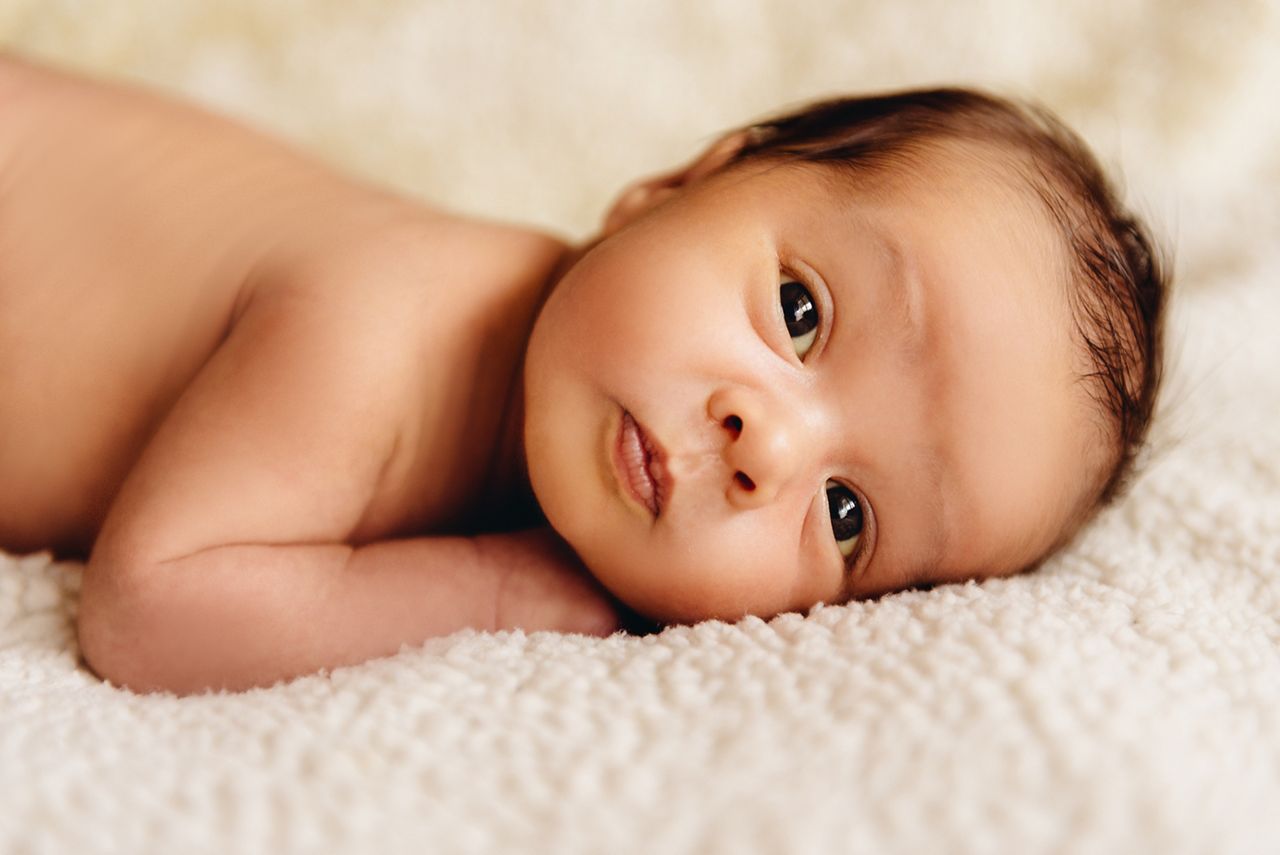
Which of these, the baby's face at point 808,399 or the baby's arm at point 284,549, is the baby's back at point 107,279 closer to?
the baby's arm at point 284,549

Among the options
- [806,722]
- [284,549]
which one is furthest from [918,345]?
[284,549]

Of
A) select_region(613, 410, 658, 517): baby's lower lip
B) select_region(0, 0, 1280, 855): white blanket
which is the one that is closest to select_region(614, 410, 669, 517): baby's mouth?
select_region(613, 410, 658, 517): baby's lower lip

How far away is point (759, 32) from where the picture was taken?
1.79m

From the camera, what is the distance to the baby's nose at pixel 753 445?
933 millimetres

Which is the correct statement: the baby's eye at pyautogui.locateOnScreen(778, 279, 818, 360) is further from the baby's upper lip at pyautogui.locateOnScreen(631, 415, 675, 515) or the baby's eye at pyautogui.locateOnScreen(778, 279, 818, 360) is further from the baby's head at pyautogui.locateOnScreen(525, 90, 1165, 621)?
the baby's upper lip at pyautogui.locateOnScreen(631, 415, 675, 515)

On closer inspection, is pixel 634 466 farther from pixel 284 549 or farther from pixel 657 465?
pixel 284 549

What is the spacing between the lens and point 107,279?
3.76 ft

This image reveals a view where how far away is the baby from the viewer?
0.97 metres

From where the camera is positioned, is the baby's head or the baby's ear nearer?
the baby's head

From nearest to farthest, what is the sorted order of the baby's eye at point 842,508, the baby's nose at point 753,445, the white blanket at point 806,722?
the white blanket at point 806,722 < the baby's nose at point 753,445 < the baby's eye at point 842,508

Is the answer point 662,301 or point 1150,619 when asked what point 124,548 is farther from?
point 1150,619

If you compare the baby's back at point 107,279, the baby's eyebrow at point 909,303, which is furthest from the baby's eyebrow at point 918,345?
the baby's back at point 107,279

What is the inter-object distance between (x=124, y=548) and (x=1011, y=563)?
0.78 metres

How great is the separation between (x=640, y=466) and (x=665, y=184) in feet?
1.44
